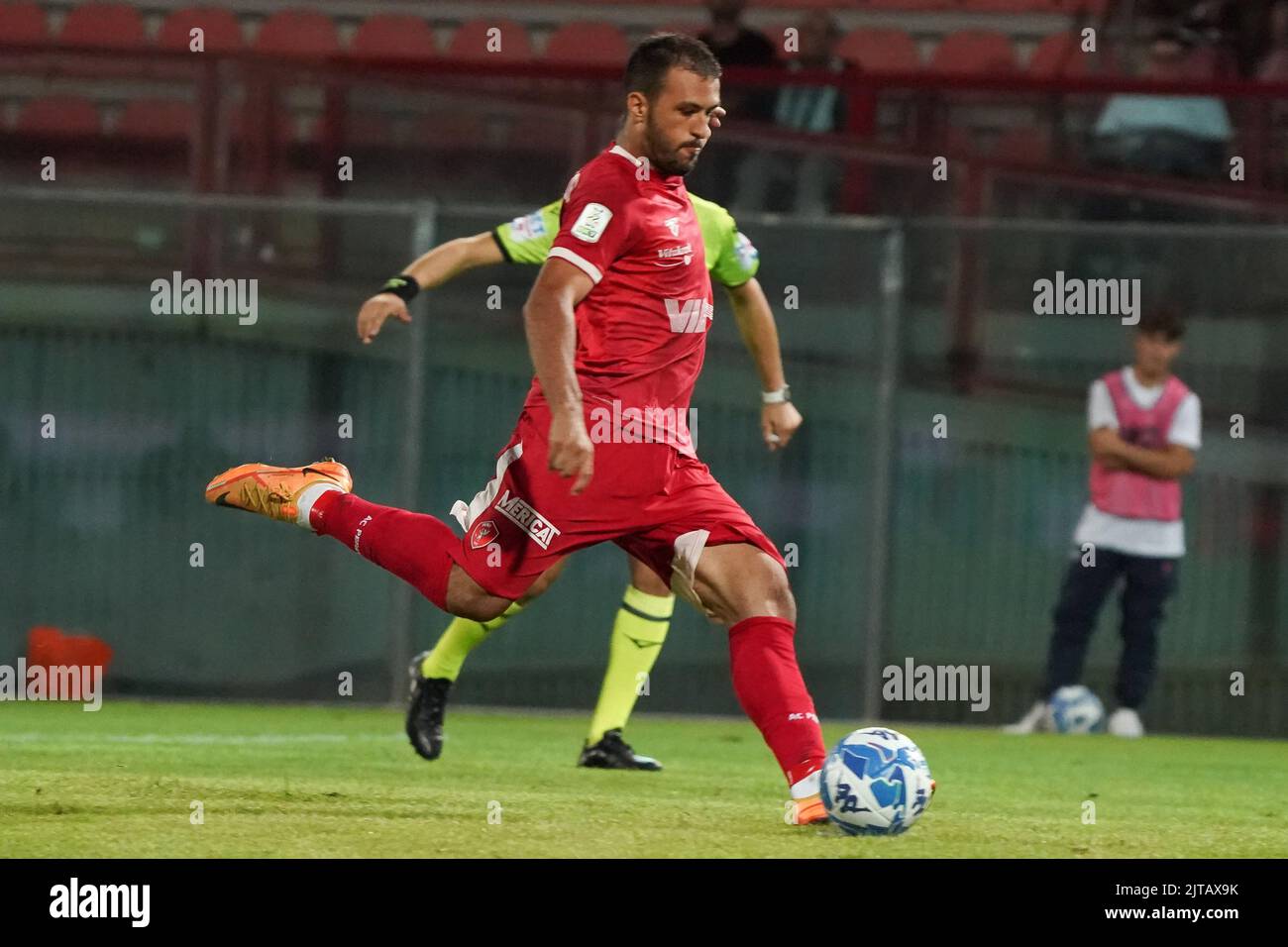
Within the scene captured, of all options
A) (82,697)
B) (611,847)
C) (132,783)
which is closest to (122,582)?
(82,697)

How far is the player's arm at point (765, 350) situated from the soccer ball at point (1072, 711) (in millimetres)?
3939

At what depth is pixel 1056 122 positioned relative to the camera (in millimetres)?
10906

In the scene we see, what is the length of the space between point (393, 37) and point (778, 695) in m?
9.83

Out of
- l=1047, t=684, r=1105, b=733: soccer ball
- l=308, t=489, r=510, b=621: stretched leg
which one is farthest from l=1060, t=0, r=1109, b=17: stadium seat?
l=308, t=489, r=510, b=621: stretched leg

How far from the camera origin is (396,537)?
6.28 meters

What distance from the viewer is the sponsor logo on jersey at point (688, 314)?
594cm

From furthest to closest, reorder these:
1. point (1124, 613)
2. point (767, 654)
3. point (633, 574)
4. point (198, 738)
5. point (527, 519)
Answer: point (1124, 613), point (198, 738), point (633, 574), point (527, 519), point (767, 654)

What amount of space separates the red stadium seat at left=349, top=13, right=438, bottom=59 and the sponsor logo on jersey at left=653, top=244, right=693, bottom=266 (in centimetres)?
871

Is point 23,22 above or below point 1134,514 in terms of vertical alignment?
above

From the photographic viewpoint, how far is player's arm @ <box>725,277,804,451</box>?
6.90m

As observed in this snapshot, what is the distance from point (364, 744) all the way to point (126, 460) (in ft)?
9.74

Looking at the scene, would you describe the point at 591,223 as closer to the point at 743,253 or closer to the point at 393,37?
the point at 743,253

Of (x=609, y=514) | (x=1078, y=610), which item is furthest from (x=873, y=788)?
(x=1078, y=610)

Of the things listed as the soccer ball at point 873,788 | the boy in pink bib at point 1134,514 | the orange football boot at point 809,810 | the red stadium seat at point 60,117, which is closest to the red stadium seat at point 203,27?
the red stadium seat at point 60,117
